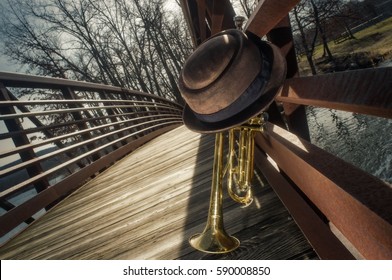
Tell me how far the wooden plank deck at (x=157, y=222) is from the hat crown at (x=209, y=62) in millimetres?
901

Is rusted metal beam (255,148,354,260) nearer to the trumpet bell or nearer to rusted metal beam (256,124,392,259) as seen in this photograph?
rusted metal beam (256,124,392,259)

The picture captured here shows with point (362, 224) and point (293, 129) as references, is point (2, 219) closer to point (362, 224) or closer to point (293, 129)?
point (293, 129)

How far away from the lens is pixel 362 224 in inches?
29.6

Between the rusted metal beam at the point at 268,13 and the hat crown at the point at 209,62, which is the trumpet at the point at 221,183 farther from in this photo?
the rusted metal beam at the point at 268,13

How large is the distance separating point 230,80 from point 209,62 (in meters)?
0.09

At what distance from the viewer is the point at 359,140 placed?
398 inches

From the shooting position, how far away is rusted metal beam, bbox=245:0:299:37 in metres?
1.16

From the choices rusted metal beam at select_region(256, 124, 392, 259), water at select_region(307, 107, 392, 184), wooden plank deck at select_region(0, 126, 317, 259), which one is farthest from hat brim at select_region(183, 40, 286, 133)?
water at select_region(307, 107, 392, 184)

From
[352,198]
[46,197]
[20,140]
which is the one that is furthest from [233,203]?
[20,140]

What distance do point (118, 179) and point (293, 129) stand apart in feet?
9.28

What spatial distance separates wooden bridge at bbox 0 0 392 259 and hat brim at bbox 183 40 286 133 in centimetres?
16

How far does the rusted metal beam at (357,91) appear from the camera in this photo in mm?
698

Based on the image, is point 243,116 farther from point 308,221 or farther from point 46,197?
point 46,197

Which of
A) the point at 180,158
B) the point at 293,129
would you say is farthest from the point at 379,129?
the point at 293,129
